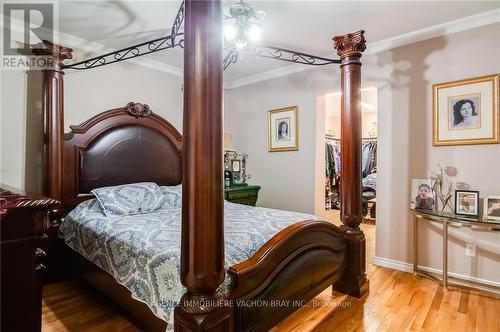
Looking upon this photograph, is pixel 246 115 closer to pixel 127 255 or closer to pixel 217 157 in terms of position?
pixel 127 255

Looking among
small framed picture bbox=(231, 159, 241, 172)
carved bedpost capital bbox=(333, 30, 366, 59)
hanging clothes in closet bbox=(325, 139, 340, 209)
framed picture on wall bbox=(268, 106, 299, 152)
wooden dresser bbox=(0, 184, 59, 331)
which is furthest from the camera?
hanging clothes in closet bbox=(325, 139, 340, 209)

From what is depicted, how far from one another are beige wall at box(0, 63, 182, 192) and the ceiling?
33cm

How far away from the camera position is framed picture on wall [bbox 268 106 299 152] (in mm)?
3875

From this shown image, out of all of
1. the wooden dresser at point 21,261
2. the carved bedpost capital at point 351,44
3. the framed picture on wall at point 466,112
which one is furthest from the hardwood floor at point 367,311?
the carved bedpost capital at point 351,44

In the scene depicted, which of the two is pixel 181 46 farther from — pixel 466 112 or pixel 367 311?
pixel 466 112

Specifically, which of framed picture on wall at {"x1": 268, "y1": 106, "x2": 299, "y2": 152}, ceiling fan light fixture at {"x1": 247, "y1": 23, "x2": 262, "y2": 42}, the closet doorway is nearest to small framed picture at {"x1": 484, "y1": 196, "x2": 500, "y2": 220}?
the closet doorway

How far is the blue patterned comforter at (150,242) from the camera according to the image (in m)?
1.48

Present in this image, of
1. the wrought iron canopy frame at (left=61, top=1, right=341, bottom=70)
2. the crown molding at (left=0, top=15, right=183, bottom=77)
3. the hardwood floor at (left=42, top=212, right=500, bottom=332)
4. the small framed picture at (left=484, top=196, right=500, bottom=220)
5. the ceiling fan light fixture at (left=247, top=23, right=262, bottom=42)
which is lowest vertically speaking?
the hardwood floor at (left=42, top=212, right=500, bottom=332)

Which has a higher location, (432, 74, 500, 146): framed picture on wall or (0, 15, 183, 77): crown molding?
(0, 15, 183, 77): crown molding

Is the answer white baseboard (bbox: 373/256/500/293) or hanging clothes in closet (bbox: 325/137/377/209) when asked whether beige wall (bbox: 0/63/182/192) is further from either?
hanging clothes in closet (bbox: 325/137/377/209)

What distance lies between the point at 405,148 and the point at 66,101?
3.67 m

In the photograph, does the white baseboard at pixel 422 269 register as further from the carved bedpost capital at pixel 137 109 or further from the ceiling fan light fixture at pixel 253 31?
the carved bedpost capital at pixel 137 109

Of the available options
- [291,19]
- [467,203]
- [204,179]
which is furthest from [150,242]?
[467,203]

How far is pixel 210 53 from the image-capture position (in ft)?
3.54
